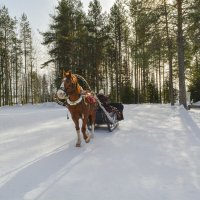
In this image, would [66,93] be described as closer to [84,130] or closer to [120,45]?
[84,130]

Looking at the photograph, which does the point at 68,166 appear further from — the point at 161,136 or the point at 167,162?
the point at 161,136

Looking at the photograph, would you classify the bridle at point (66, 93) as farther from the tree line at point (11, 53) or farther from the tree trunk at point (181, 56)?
the tree line at point (11, 53)

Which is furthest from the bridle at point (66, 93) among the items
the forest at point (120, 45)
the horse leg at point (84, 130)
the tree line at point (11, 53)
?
the tree line at point (11, 53)

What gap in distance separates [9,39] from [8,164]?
4440cm

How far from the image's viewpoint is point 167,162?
7.31 m

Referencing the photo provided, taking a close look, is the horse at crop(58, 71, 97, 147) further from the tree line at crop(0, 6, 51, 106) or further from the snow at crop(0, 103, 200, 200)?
Result: the tree line at crop(0, 6, 51, 106)

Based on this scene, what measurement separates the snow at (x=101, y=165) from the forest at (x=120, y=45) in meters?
9.29

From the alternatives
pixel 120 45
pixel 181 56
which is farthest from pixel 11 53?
pixel 181 56

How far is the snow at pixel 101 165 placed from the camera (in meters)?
5.38

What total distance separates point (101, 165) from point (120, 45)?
36.4 meters

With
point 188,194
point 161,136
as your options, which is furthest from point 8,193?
point 161,136

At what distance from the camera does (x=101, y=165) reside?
278 inches

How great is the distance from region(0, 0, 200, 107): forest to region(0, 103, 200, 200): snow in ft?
30.5

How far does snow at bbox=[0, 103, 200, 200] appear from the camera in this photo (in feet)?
17.6
